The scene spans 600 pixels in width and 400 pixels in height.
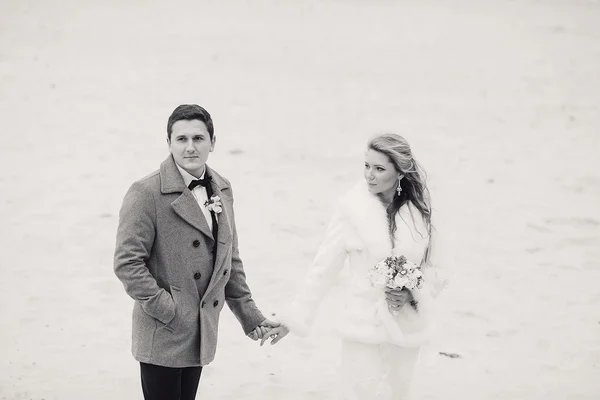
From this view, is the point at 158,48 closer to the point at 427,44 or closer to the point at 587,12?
the point at 427,44

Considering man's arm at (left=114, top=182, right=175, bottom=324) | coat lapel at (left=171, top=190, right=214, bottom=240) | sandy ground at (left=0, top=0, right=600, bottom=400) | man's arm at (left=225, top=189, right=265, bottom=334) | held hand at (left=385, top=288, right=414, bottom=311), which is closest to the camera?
man's arm at (left=114, top=182, right=175, bottom=324)

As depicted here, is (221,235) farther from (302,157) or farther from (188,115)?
(302,157)

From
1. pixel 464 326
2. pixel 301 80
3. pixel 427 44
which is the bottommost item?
pixel 464 326

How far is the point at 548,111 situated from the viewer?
9.94m

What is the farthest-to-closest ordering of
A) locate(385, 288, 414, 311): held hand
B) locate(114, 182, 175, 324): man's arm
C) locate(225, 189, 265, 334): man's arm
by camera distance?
1. locate(225, 189, 265, 334): man's arm
2. locate(385, 288, 414, 311): held hand
3. locate(114, 182, 175, 324): man's arm

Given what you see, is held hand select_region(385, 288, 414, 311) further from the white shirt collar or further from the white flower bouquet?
the white shirt collar

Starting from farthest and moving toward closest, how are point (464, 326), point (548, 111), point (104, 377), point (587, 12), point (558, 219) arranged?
point (587, 12)
point (548, 111)
point (558, 219)
point (464, 326)
point (104, 377)

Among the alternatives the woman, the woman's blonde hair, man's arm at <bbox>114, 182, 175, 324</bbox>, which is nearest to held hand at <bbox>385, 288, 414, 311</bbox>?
the woman

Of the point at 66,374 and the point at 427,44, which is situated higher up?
the point at 427,44

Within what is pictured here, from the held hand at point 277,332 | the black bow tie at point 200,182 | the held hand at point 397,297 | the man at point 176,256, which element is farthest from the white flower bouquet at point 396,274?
the black bow tie at point 200,182

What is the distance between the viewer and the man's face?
3373mm

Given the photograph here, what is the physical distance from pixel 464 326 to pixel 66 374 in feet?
9.65

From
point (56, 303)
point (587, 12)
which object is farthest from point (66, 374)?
point (587, 12)

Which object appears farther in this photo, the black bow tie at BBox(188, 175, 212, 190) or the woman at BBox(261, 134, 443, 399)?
the woman at BBox(261, 134, 443, 399)
